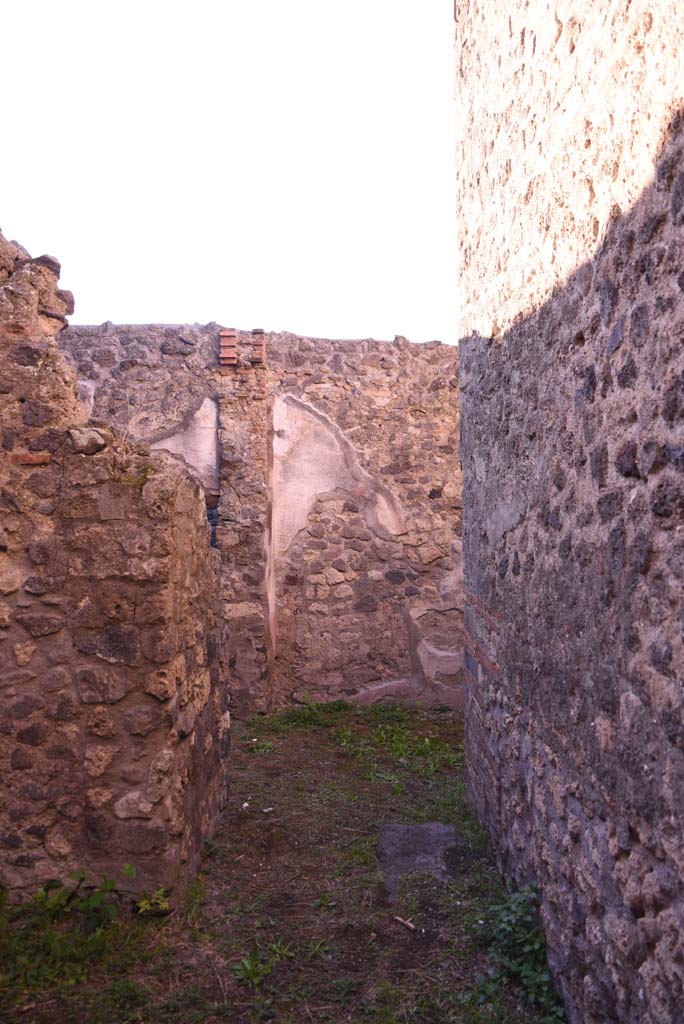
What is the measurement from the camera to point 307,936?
296cm

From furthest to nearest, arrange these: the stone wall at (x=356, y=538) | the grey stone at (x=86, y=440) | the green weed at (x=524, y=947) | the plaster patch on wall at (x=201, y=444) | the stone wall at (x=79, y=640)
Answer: the stone wall at (x=356, y=538), the plaster patch on wall at (x=201, y=444), the grey stone at (x=86, y=440), the stone wall at (x=79, y=640), the green weed at (x=524, y=947)

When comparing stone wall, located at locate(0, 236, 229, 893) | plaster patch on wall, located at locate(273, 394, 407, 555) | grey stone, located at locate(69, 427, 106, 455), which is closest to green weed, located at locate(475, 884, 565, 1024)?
stone wall, located at locate(0, 236, 229, 893)

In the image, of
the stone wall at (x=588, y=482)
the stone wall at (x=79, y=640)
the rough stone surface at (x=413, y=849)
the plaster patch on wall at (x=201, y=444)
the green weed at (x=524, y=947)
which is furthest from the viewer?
the plaster patch on wall at (x=201, y=444)

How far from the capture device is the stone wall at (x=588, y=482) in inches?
67.5

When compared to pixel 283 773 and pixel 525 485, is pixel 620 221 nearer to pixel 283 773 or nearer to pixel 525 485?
pixel 525 485

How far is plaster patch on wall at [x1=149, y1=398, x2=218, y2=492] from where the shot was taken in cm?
655

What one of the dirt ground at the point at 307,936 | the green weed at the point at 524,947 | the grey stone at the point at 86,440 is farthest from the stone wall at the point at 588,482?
the grey stone at the point at 86,440

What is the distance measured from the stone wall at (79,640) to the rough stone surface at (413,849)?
3.08 feet

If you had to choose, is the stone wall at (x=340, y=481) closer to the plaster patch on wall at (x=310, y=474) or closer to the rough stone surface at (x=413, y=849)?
the plaster patch on wall at (x=310, y=474)

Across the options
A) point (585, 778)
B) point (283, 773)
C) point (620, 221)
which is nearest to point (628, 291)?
point (620, 221)

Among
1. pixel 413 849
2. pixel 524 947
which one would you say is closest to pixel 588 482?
pixel 524 947

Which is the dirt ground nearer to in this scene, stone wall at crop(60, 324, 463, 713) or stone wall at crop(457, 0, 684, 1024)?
stone wall at crop(457, 0, 684, 1024)

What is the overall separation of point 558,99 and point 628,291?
1.02 metres

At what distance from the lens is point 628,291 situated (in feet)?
6.38
